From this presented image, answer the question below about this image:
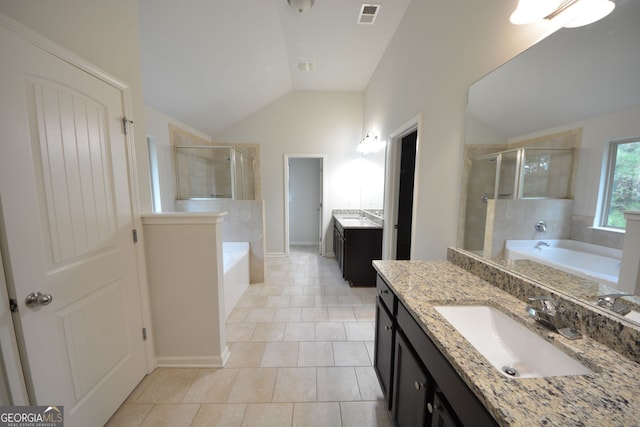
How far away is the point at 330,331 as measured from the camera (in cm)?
224

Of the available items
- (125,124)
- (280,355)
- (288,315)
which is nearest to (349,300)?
(288,315)

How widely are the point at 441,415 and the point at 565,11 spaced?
1.58 meters

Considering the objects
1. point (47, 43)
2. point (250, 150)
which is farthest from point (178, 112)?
point (47, 43)

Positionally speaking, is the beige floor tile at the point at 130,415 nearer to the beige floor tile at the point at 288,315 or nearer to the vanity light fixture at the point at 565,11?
the beige floor tile at the point at 288,315

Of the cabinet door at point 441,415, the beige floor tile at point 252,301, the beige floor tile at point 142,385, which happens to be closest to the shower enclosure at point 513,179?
the cabinet door at point 441,415

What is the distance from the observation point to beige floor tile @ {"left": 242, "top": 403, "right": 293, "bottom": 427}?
4.48ft

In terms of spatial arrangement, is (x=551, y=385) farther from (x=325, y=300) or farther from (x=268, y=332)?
(x=325, y=300)

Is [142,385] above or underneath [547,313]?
underneath

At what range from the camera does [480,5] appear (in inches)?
52.0

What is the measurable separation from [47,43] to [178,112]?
2311 millimetres

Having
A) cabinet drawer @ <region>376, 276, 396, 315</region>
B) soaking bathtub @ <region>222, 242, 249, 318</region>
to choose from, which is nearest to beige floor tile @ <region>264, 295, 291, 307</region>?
soaking bathtub @ <region>222, 242, 249, 318</region>

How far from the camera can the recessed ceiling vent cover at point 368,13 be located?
2.31 meters

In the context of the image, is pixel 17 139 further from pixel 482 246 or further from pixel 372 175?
pixel 372 175

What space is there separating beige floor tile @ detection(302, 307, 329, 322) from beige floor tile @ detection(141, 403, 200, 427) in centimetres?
119
